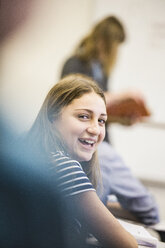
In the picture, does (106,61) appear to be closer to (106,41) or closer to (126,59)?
(106,41)

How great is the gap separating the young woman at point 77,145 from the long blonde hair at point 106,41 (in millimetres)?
461

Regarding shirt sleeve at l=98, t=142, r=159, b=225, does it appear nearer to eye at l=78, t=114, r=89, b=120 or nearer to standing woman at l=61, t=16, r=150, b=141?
standing woman at l=61, t=16, r=150, b=141

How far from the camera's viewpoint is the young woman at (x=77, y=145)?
44cm

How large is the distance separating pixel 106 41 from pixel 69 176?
63 cm

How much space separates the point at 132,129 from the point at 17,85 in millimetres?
749

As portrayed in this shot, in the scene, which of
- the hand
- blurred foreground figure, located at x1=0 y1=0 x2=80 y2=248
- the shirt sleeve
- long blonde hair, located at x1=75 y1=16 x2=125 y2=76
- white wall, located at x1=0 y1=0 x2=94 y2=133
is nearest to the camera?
blurred foreground figure, located at x1=0 y1=0 x2=80 y2=248

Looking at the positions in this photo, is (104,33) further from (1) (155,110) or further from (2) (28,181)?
(1) (155,110)

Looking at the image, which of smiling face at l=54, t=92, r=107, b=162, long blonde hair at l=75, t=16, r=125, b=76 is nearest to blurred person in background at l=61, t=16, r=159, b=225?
long blonde hair at l=75, t=16, r=125, b=76

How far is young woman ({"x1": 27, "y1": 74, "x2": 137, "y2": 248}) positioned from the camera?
44 cm

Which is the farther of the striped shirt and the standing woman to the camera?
the standing woman

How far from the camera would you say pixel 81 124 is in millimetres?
446

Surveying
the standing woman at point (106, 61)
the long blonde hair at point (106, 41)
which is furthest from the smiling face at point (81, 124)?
the long blonde hair at point (106, 41)

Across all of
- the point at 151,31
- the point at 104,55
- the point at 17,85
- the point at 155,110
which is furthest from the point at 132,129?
the point at 104,55

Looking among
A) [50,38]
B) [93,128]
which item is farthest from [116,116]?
[50,38]
